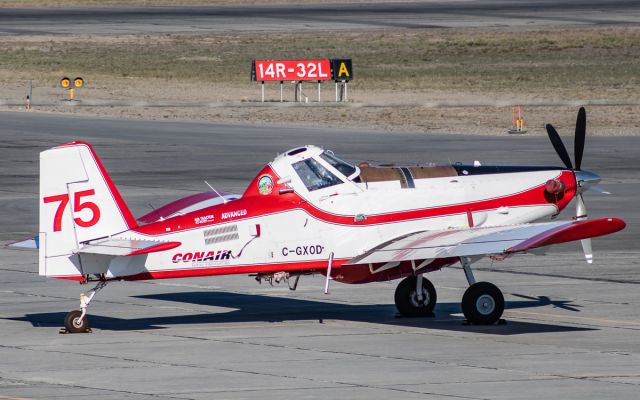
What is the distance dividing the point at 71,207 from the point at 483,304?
5694 mm

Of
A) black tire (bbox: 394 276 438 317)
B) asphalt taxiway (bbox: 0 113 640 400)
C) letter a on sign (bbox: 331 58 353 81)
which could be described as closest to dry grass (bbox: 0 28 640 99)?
Result: letter a on sign (bbox: 331 58 353 81)

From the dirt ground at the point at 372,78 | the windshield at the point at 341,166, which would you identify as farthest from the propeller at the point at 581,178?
the dirt ground at the point at 372,78

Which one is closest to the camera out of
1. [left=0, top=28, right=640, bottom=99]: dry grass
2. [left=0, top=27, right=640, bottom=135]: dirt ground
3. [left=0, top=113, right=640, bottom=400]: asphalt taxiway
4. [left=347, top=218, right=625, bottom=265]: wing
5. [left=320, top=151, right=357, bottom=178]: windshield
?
[left=0, top=113, right=640, bottom=400]: asphalt taxiway

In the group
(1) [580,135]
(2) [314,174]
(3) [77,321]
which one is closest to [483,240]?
(2) [314,174]

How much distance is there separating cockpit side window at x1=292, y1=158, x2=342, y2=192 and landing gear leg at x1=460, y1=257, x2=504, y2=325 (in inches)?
82.4

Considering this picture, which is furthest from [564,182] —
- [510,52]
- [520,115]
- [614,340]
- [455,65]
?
[510,52]

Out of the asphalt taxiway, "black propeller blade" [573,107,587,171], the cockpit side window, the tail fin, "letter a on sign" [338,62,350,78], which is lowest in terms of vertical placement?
the asphalt taxiway

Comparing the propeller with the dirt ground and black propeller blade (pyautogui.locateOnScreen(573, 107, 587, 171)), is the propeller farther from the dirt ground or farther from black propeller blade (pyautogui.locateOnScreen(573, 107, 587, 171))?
the dirt ground

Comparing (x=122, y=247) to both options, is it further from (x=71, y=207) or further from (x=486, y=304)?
(x=486, y=304)

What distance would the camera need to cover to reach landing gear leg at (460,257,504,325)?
59.6ft

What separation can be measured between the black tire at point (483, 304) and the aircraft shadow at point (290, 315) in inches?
5.2

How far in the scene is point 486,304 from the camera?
1822cm

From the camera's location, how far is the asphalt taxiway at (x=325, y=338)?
47.9ft

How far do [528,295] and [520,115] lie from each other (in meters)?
32.1
